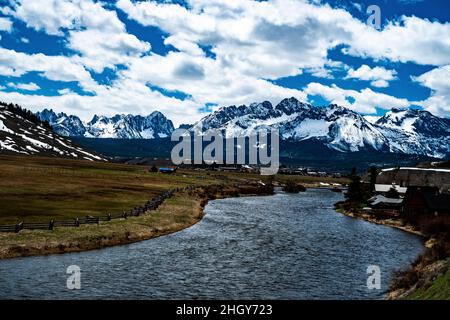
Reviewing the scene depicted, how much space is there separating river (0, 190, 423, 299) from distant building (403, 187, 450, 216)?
18.6m

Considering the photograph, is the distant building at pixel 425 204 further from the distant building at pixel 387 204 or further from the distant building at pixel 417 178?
the distant building at pixel 417 178

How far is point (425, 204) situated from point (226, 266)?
5821 cm

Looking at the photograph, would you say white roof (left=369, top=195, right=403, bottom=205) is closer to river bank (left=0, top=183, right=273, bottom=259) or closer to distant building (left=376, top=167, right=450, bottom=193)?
distant building (left=376, top=167, right=450, bottom=193)

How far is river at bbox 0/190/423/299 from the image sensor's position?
33875 millimetres

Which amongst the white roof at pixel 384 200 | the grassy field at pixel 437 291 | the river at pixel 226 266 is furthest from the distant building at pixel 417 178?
the grassy field at pixel 437 291

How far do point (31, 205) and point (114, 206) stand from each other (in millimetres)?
14987

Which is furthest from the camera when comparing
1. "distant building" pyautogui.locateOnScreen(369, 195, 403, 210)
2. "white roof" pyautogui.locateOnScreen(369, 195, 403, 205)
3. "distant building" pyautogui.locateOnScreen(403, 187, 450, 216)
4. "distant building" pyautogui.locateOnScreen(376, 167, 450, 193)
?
"distant building" pyautogui.locateOnScreen(376, 167, 450, 193)

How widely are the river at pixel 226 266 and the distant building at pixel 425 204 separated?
61.1 feet

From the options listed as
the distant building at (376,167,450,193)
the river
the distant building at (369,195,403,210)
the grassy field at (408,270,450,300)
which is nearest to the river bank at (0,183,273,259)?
the river

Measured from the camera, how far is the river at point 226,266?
3388 centimetres

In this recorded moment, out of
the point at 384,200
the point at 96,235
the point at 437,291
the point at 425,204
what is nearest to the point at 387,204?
the point at 384,200

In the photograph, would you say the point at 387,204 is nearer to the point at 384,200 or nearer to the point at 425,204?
the point at 384,200

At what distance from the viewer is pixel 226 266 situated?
43344 millimetres

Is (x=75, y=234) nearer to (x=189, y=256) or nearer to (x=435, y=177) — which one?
(x=189, y=256)
